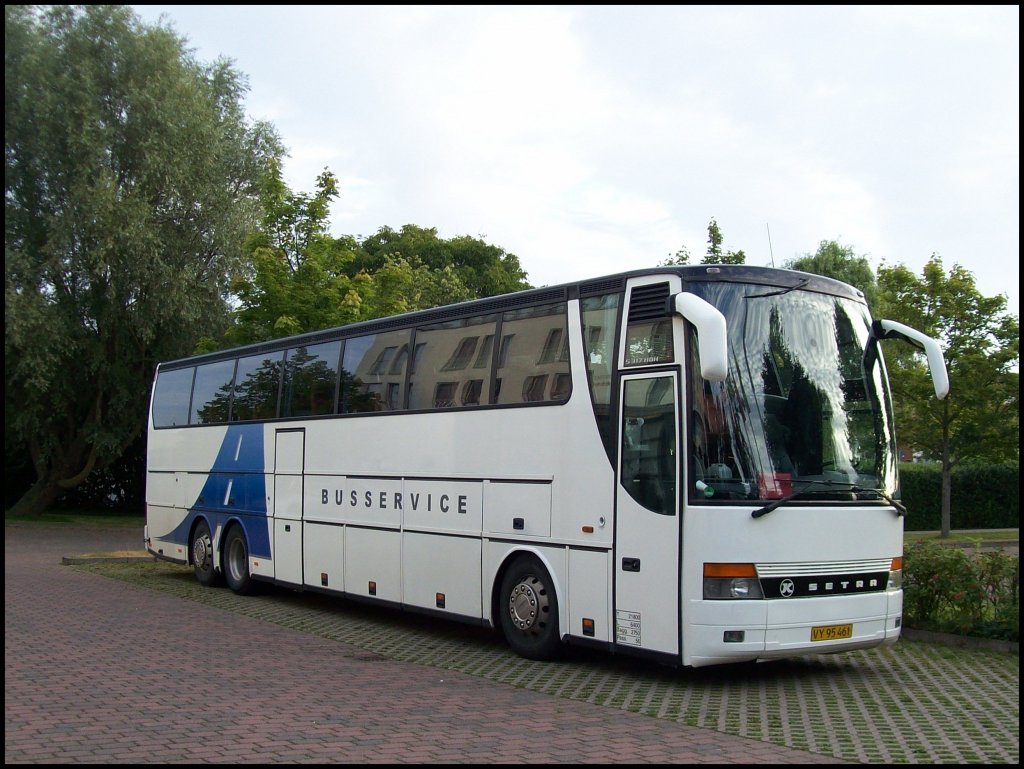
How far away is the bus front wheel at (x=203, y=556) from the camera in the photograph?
59.2ft

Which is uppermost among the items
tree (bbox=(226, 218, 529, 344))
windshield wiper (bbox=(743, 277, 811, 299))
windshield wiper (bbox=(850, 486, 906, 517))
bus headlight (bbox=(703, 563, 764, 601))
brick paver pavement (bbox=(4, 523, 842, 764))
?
tree (bbox=(226, 218, 529, 344))

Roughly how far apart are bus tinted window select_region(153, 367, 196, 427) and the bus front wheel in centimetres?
198

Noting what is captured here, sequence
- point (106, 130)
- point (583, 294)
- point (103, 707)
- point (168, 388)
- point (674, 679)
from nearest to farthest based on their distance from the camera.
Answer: point (103, 707), point (674, 679), point (583, 294), point (168, 388), point (106, 130)

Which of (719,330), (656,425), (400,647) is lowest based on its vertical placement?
(400,647)

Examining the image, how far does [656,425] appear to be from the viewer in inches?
375

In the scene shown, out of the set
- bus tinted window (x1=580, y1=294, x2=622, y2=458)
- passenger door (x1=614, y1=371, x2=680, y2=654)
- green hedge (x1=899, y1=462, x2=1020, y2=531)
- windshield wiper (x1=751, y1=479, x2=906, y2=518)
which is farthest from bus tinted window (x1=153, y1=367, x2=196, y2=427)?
green hedge (x1=899, y1=462, x2=1020, y2=531)

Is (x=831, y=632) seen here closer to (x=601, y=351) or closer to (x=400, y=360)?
(x=601, y=351)

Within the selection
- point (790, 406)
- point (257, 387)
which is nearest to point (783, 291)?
point (790, 406)

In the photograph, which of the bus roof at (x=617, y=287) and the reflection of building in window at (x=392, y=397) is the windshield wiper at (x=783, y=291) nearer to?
the bus roof at (x=617, y=287)

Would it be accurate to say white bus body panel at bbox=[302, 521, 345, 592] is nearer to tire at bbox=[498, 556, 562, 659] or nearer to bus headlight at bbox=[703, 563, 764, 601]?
tire at bbox=[498, 556, 562, 659]

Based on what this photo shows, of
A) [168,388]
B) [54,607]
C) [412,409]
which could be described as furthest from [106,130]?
[412,409]

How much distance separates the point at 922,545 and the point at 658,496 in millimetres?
4732

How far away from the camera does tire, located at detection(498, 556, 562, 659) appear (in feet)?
35.0

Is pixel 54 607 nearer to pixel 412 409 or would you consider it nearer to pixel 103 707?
pixel 412 409
